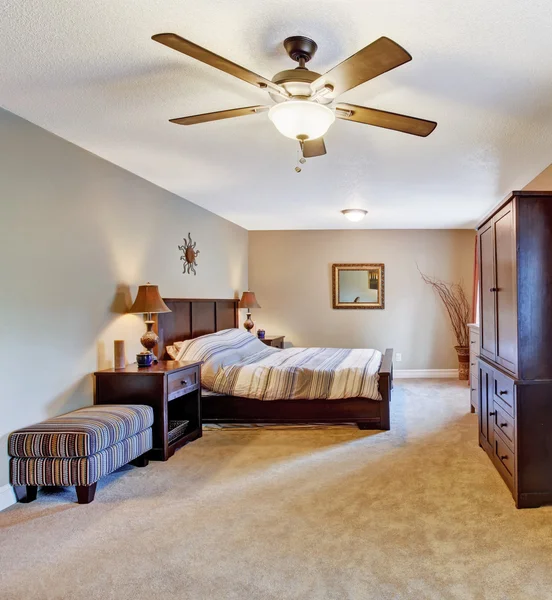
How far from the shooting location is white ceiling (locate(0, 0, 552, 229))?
1.74 metres

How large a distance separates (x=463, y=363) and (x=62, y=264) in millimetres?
5684

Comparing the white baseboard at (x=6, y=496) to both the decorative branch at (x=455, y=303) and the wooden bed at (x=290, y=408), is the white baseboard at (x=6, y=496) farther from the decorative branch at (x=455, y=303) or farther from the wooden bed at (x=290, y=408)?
the decorative branch at (x=455, y=303)

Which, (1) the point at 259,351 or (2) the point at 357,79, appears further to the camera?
(1) the point at 259,351

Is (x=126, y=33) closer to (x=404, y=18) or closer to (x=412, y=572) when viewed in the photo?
(x=404, y=18)

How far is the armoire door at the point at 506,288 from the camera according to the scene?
2607mm

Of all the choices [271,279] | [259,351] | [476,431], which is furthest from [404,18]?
[271,279]

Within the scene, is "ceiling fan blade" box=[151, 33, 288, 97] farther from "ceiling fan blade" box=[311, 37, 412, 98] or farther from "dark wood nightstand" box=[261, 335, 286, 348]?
"dark wood nightstand" box=[261, 335, 286, 348]

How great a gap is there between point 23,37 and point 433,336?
6.42m

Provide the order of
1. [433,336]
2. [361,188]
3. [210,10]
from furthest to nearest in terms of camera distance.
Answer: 1. [433,336]
2. [361,188]
3. [210,10]

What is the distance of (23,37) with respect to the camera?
6.16ft

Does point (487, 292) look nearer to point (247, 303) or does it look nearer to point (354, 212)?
point (354, 212)

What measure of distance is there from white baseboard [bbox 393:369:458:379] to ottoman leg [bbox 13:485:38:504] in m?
5.37

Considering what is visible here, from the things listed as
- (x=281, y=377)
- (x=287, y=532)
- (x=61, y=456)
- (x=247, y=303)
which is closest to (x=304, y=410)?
(x=281, y=377)

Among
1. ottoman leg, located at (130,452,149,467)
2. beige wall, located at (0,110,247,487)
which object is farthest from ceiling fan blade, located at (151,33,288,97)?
ottoman leg, located at (130,452,149,467)
